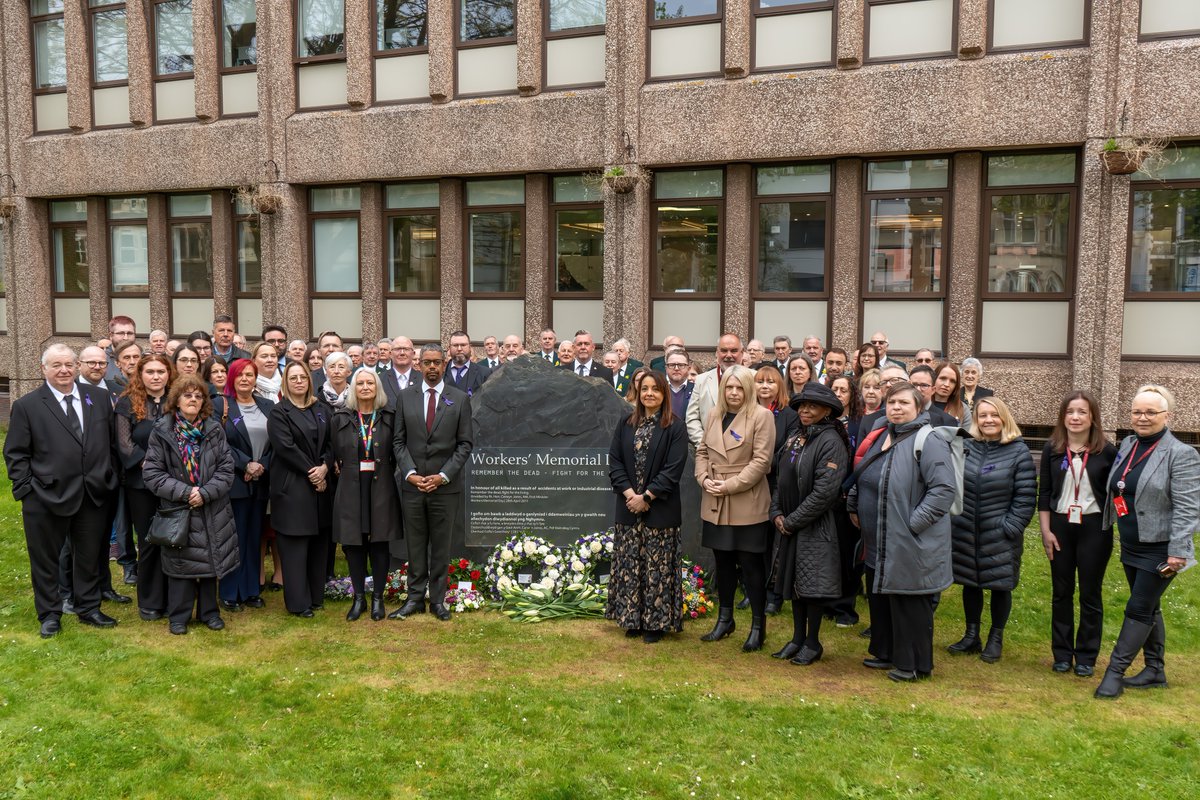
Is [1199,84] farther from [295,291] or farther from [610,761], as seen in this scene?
[295,291]

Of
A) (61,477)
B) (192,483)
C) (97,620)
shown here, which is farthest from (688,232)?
(97,620)

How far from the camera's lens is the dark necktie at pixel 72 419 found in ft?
23.3

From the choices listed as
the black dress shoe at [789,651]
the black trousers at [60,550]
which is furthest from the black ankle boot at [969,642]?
the black trousers at [60,550]

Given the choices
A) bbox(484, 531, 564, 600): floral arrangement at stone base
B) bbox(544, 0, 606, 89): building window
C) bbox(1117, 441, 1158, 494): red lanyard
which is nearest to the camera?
bbox(1117, 441, 1158, 494): red lanyard

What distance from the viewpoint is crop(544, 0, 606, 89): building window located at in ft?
45.9

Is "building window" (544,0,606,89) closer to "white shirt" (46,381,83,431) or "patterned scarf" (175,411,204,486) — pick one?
"patterned scarf" (175,411,204,486)

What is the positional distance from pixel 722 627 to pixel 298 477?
3.64 meters

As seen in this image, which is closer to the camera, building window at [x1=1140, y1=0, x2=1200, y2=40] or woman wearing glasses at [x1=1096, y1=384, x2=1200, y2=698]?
woman wearing glasses at [x1=1096, y1=384, x2=1200, y2=698]

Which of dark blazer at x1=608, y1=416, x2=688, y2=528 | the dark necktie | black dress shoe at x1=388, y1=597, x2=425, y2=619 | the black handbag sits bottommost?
black dress shoe at x1=388, y1=597, x2=425, y2=619

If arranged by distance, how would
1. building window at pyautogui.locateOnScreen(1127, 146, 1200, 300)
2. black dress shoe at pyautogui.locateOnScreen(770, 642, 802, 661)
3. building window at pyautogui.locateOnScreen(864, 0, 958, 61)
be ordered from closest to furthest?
black dress shoe at pyautogui.locateOnScreen(770, 642, 802, 661) < building window at pyautogui.locateOnScreen(1127, 146, 1200, 300) < building window at pyautogui.locateOnScreen(864, 0, 958, 61)

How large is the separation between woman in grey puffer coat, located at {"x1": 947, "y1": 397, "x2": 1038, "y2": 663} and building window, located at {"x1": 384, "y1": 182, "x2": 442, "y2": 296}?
10.7 m

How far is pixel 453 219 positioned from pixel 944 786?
1225cm

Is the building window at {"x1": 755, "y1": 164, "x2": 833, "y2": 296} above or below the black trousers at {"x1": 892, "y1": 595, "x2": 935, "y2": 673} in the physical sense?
above

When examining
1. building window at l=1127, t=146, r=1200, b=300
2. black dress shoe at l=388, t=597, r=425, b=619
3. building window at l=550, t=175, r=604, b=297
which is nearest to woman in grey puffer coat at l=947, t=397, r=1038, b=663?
black dress shoe at l=388, t=597, r=425, b=619
